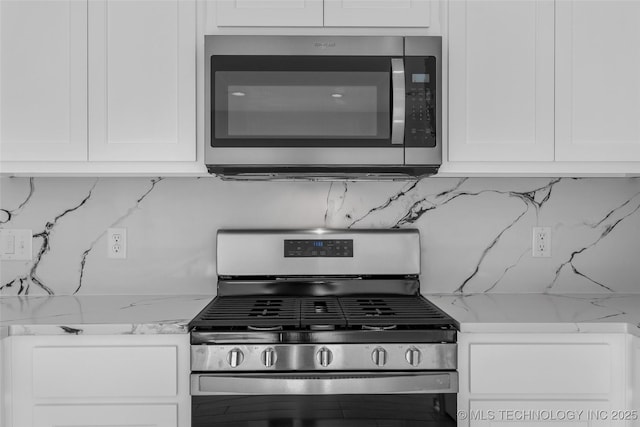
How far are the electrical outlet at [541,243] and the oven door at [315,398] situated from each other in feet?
2.79

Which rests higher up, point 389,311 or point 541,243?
point 541,243

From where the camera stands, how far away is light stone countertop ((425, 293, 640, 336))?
5.32 ft

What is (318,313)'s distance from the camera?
175 centimetres

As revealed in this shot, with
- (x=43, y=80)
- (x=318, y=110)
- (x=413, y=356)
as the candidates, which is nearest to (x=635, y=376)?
(x=413, y=356)

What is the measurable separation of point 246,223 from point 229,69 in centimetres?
63

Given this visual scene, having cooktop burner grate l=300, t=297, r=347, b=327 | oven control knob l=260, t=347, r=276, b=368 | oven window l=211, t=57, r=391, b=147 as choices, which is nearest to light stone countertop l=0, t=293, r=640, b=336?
oven control knob l=260, t=347, r=276, b=368

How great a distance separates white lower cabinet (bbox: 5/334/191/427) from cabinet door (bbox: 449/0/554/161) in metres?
1.14

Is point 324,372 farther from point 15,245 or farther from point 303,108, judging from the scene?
point 15,245

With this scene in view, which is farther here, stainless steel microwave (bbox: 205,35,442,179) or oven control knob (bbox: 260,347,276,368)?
stainless steel microwave (bbox: 205,35,442,179)

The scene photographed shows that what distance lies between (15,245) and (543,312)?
194cm

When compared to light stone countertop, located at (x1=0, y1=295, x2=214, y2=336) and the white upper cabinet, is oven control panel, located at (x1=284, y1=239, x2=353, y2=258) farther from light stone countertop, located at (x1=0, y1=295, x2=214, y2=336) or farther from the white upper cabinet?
the white upper cabinet

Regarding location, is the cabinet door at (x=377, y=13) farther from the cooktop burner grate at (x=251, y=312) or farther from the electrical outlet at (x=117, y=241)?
the electrical outlet at (x=117, y=241)

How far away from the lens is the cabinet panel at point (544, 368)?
1.62m

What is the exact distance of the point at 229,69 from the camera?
5.92 ft
